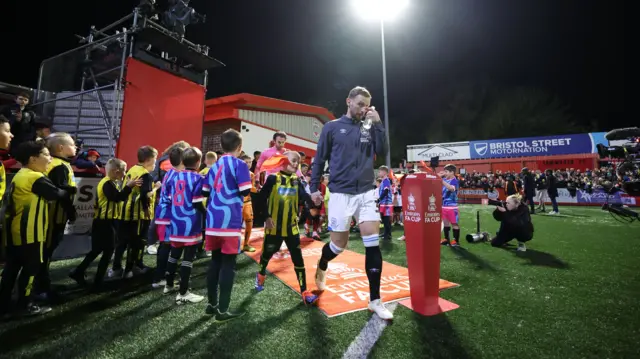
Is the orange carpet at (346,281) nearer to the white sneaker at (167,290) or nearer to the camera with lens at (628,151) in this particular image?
the white sneaker at (167,290)

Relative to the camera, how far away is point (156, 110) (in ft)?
27.5

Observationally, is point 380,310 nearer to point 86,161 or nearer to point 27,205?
point 27,205

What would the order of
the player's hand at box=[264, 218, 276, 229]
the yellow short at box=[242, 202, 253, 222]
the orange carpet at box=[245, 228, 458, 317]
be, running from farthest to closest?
the yellow short at box=[242, 202, 253, 222] → the player's hand at box=[264, 218, 276, 229] → the orange carpet at box=[245, 228, 458, 317]

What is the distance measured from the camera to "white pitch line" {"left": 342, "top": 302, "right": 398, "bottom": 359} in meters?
2.21

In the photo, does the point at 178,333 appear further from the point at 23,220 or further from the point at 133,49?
the point at 133,49

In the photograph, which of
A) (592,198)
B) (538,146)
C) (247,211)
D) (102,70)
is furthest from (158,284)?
(538,146)

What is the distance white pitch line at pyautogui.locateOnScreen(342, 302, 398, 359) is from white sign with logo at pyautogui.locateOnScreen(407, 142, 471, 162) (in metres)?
33.3

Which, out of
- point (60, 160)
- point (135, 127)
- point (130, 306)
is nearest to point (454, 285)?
point (130, 306)

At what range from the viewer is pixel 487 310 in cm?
303

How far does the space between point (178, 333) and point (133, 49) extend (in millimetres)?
8229

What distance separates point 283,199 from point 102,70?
9181 millimetres

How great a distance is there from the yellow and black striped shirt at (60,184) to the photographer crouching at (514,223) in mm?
7577

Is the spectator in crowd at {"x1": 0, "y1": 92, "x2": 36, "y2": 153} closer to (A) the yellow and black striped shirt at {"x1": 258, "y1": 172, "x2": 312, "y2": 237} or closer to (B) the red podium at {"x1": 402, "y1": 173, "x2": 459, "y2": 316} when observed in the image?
(A) the yellow and black striped shirt at {"x1": 258, "y1": 172, "x2": 312, "y2": 237}

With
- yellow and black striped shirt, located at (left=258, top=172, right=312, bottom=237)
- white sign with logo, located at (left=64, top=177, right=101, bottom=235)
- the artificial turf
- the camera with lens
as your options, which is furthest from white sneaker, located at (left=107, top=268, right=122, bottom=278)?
the camera with lens
